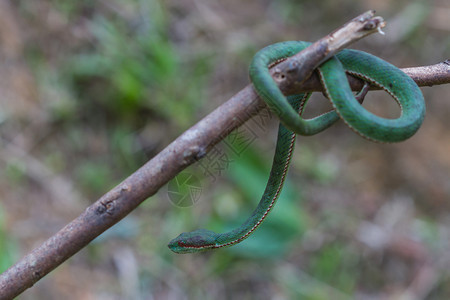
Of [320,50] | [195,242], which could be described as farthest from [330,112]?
[195,242]

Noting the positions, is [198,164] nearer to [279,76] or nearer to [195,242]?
[195,242]

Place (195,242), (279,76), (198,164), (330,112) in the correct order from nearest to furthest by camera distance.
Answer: (279,76)
(330,112)
(195,242)
(198,164)

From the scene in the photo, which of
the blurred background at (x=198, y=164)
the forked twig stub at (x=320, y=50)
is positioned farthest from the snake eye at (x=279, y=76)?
the blurred background at (x=198, y=164)

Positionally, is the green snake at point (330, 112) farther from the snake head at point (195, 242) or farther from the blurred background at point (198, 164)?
the blurred background at point (198, 164)

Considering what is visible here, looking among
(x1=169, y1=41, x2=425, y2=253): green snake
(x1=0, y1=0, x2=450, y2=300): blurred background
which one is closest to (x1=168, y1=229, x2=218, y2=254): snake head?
(x1=169, y1=41, x2=425, y2=253): green snake

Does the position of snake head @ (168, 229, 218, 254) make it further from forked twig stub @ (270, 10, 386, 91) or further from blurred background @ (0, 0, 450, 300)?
blurred background @ (0, 0, 450, 300)

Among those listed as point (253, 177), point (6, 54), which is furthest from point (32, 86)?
point (253, 177)
